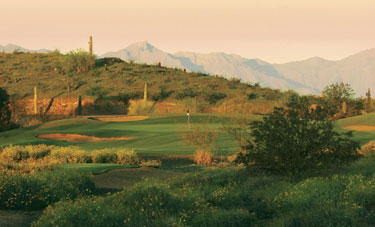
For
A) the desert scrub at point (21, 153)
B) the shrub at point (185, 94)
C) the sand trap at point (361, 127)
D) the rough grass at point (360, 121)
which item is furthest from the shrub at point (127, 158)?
the shrub at point (185, 94)

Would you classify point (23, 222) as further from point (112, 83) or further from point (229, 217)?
point (112, 83)

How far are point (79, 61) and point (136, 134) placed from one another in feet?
142

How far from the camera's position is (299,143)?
13.0m

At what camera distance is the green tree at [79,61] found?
68.5 m

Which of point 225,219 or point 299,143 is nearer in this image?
point 225,219

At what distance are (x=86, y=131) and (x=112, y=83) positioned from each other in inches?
1348

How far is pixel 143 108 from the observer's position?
151 feet

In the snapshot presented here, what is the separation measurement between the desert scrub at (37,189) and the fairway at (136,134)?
8211 mm

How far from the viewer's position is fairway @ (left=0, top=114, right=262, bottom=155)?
23.1 metres

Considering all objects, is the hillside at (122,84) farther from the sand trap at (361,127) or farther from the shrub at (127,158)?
the shrub at (127,158)

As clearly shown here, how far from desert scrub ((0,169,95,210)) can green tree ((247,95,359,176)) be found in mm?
4530

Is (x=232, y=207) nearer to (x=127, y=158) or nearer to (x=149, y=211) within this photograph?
(x=149, y=211)

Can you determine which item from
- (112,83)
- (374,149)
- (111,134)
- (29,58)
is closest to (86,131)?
(111,134)

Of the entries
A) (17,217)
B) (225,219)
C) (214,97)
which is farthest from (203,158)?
(214,97)
